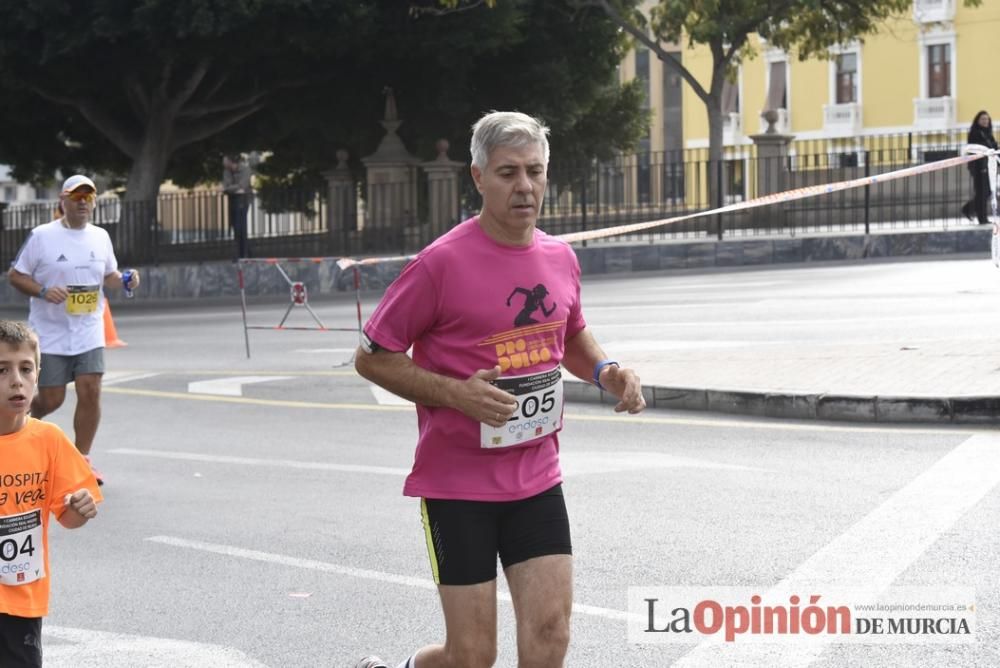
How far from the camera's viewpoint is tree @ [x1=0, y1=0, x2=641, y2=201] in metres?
28.1

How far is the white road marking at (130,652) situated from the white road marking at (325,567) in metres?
0.95

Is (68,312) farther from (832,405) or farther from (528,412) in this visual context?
(528,412)

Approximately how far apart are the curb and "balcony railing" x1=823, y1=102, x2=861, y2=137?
6026 centimetres

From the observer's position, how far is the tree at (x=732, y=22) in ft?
110

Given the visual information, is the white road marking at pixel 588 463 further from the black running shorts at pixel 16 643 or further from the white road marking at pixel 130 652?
the black running shorts at pixel 16 643

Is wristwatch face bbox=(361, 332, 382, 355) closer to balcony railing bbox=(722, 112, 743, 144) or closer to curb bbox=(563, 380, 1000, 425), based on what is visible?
curb bbox=(563, 380, 1000, 425)

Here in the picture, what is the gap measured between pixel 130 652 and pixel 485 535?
204cm

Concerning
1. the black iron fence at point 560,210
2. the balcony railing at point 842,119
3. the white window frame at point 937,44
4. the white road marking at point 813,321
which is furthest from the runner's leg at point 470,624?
the balcony railing at point 842,119

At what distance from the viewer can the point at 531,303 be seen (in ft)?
15.0

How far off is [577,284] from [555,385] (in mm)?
325

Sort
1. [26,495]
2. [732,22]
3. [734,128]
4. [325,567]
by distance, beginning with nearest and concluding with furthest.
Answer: [26,495] < [325,567] < [732,22] < [734,128]

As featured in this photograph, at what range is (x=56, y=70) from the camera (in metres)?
29.4

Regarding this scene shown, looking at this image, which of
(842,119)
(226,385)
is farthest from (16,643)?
(842,119)

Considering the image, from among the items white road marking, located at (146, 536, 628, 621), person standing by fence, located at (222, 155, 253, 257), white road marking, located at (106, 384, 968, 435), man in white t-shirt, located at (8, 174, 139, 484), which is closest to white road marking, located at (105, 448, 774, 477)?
man in white t-shirt, located at (8, 174, 139, 484)
